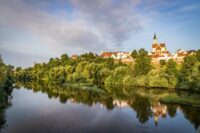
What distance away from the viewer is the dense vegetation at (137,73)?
65.3 m

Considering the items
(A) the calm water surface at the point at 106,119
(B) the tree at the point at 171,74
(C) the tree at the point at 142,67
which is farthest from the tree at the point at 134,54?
(A) the calm water surface at the point at 106,119

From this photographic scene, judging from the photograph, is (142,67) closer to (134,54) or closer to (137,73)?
(137,73)

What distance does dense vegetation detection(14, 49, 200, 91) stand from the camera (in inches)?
2571

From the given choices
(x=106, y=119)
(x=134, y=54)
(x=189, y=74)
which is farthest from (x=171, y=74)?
(x=134, y=54)

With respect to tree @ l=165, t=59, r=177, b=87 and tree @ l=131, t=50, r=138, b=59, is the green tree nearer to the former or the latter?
tree @ l=165, t=59, r=177, b=87

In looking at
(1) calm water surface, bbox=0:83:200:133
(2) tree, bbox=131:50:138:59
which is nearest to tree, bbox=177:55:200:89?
(1) calm water surface, bbox=0:83:200:133

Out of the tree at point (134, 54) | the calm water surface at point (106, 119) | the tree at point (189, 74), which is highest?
the tree at point (134, 54)

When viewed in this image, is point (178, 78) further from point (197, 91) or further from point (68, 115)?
point (68, 115)

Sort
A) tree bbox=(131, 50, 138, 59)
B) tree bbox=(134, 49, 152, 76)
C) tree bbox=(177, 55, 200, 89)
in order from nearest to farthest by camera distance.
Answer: tree bbox=(177, 55, 200, 89) < tree bbox=(134, 49, 152, 76) < tree bbox=(131, 50, 138, 59)

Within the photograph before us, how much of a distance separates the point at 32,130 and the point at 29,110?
1298 centimetres

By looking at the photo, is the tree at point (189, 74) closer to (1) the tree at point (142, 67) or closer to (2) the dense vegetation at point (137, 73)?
(2) the dense vegetation at point (137, 73)

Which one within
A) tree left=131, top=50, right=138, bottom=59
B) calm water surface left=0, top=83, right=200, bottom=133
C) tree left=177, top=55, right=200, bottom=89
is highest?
tree left=131, top=50, right=138, bottom=59

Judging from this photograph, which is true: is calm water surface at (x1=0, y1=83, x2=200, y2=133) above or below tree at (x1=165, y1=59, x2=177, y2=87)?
below

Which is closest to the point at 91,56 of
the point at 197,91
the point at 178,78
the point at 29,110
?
the point at 178,78
